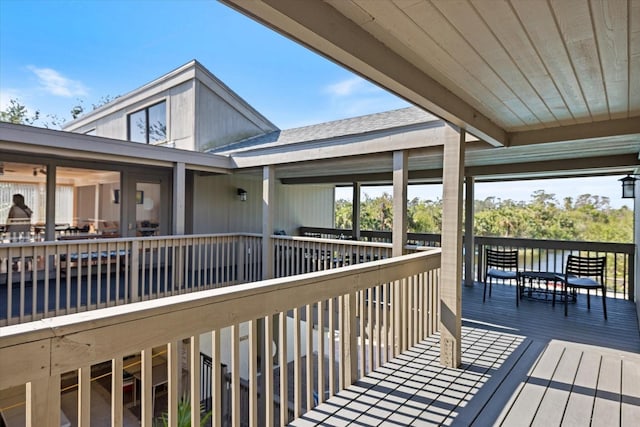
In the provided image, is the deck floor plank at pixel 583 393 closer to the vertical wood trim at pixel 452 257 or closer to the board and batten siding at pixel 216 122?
the vertical wood trim at pixel 452 257

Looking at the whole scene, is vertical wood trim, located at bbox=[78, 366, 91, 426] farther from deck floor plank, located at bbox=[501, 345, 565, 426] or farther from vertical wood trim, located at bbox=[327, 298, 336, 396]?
deck floor plank, located at bbox=[501, 345, 565, 426]

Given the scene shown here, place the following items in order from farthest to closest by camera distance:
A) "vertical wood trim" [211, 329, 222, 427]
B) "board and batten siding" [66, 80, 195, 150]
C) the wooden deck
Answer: "board and batten siding" [66, 80, 195, 150], the wooden deck, "vertical wood trim" [211, 329, 222, 427]

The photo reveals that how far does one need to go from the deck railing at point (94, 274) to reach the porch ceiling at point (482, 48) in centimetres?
395

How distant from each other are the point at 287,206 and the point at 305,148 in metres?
5.27

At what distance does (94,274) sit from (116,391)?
→ 6723mm

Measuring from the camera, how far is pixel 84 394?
125cm

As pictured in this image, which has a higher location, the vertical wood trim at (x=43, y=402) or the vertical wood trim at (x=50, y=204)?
the vertical wood trim at (x=50, y=204)

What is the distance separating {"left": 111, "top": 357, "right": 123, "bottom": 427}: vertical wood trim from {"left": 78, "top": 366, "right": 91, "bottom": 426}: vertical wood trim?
83mm

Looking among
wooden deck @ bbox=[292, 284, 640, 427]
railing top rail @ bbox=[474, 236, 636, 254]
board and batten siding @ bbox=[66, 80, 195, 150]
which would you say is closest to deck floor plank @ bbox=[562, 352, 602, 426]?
wooden deck @ bbox=[292, 284, 640, 427]

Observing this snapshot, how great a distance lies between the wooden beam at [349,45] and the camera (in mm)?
1393

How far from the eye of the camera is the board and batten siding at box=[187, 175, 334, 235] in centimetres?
863

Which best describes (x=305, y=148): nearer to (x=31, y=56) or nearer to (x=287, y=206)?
(x=287, y=206)

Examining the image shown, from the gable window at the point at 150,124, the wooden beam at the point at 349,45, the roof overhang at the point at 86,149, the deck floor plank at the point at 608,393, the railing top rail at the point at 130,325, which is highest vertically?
the gable window at the point at 150,124

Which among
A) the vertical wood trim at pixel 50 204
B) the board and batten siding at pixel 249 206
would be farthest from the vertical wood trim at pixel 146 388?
the board and batten siding at pixel 249 206
